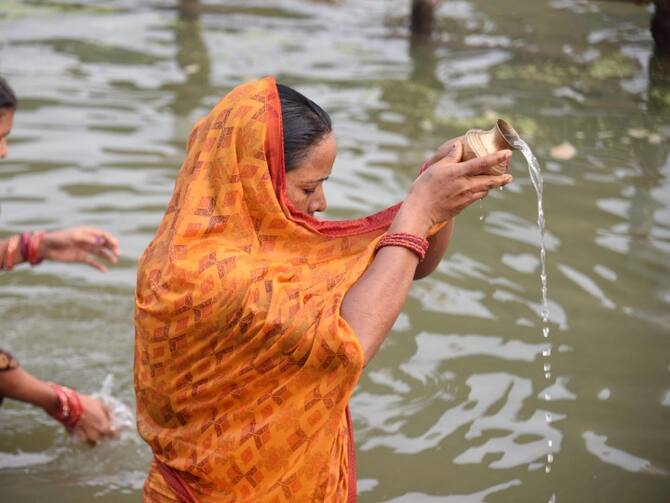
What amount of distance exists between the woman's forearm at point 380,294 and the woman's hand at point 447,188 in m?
0.04

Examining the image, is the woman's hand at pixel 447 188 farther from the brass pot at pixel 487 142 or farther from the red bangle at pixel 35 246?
the red bangle at pixel 35 246

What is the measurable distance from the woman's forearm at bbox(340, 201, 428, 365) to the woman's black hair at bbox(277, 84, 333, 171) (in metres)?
0.33

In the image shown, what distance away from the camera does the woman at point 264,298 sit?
2631mm

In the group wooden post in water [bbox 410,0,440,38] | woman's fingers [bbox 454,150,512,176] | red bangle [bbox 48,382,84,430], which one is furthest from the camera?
wooden post in water [bbox 410,0,440,38]

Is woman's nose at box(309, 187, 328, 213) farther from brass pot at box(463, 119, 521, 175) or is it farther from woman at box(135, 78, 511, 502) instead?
brass pot at box(463, 119, 521, 175)

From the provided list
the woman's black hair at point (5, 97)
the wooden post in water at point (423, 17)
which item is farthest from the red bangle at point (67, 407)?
the wooden post in water at point (423, 17)

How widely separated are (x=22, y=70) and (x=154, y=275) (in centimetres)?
643

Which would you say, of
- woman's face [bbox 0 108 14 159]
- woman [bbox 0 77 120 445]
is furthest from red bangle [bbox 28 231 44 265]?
woman's face [bbox 0 108 14 159]

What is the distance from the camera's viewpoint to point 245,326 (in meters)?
2.63

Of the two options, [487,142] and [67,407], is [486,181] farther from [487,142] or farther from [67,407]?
[67,407]

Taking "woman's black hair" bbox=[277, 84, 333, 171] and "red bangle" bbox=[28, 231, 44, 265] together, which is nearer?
"woman's black hair" bbox=[277, 84, 333, 171]

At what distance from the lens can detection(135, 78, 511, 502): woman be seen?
2.63 metres

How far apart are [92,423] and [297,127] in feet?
6.41

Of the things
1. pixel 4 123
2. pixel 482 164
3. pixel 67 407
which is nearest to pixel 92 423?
pixel 67 407
